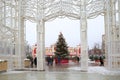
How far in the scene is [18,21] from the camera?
1289 inches

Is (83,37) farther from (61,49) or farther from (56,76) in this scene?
(61,49)

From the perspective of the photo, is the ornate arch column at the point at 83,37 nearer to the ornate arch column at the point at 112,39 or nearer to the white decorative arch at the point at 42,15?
the white decorative arch at the point at 42,15

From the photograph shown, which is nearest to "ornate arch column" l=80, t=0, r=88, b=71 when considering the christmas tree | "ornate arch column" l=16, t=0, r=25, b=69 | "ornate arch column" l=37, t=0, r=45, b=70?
"ornate arch column" l=37, t=0, r=45, b=70

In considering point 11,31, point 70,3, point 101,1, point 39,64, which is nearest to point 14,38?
point 11,31

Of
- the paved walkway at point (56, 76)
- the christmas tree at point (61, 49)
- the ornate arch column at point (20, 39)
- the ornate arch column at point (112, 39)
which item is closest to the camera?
the paved walkway at point (56, 76)

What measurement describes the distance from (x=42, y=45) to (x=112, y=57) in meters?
8.32

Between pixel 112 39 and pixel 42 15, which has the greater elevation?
pixel 42 15

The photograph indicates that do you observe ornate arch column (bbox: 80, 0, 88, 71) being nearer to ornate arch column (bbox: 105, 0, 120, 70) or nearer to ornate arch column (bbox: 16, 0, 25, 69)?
ornate arch column (bbox: 105, 0, 120, 70)

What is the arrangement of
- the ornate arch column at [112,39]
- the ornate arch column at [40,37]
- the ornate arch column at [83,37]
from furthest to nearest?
the ornate arch column at [40,37], the ornate arch column at [83,37], the ornate arch column at [112,39]

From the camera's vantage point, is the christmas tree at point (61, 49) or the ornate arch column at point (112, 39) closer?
the ornate arch column at point (112, 39)

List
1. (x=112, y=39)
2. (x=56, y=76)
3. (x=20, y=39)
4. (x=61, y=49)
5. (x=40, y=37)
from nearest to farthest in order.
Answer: (x=56, y=76), (x=112, y=39), (x=40, y=37), (x=20, y=39), (x=61, y=49)

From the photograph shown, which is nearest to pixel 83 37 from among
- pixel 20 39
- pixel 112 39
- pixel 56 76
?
pixel 112 39

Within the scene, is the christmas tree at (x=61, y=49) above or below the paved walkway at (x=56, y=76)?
above

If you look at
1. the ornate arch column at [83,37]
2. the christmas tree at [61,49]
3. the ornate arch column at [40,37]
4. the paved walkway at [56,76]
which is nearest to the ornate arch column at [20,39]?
the ornate arch column at [40,37]
